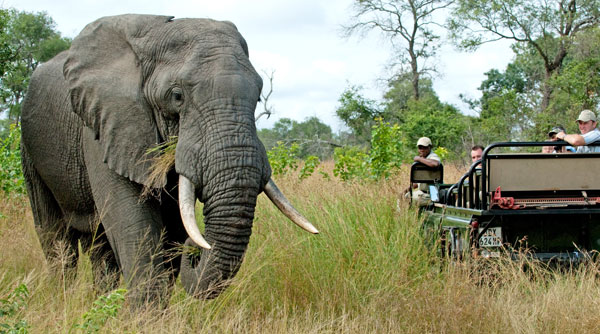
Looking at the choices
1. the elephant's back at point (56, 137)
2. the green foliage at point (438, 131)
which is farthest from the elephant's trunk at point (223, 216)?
the green foliage at point (438, 131)

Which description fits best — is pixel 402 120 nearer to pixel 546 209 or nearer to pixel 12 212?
pixel 12 212

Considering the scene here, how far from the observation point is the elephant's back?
5270 mm

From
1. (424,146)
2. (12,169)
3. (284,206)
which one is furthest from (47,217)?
(424,146)

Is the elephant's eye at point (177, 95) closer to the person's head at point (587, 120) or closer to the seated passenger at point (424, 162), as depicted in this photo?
the seated passenger at point (424, 162)

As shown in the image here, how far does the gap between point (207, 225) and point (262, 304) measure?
3.52 ft

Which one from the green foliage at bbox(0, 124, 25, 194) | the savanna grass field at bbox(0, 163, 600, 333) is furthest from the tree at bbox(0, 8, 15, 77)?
the savanna grass field at bbox(0, 163, 600, 333)

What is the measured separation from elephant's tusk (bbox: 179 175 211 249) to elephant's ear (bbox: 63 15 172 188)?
0.40 m

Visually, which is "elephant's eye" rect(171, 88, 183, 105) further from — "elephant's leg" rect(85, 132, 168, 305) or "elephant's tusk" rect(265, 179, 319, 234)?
"elephant's tusk" rect(265, 179, 319, 234)

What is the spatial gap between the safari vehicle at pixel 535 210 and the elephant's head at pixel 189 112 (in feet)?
6.51

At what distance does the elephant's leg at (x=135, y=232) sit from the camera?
4406 mm

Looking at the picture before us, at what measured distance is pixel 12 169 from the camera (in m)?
9.86

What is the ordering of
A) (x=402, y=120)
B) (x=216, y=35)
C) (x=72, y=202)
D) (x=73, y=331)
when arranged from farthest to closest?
(x=402, y=120) → (x=72, y=202) → (x=216, y=35) → (x=73, y=331)

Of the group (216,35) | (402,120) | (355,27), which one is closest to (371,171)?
(216,35)

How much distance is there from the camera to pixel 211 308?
15.1ft
